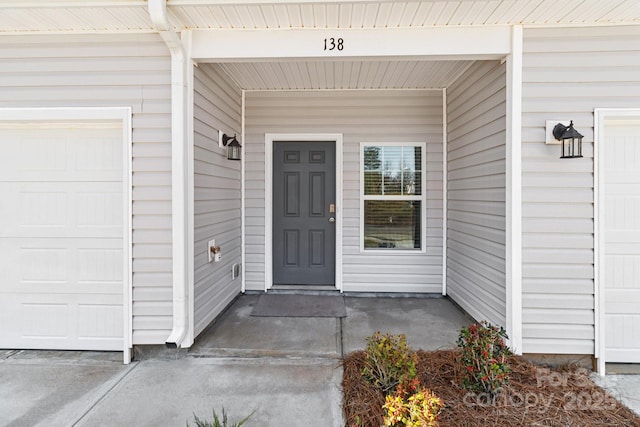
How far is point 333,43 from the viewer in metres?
2.76

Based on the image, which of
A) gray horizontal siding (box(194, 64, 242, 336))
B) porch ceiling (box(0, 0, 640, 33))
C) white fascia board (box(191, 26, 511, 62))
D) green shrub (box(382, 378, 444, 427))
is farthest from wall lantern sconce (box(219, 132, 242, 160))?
green shrub (box(382, 378, 444, 427))

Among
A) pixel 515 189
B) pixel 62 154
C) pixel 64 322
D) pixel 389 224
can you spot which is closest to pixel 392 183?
pixel 389 224

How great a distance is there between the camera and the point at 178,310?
2.77m

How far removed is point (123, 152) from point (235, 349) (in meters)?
1.82

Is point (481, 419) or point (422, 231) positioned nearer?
point (481, 419)

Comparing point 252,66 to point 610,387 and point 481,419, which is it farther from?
point 610,387

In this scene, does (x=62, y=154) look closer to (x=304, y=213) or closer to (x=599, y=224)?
(x=304, y=213)

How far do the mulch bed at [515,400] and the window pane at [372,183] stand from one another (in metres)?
2.18

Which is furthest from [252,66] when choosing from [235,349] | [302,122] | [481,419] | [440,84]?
[481,419]

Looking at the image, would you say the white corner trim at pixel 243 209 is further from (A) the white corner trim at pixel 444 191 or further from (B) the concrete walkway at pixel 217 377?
(A) the white corner trim at pixel 444 191

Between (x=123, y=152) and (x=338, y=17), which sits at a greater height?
(x=338, y=17)

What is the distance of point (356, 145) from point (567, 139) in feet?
7.16

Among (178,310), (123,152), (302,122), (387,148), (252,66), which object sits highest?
(252,66)

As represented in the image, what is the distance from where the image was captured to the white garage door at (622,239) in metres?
2.71
